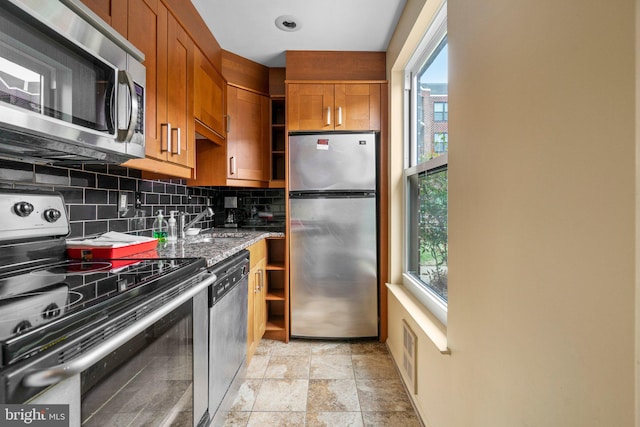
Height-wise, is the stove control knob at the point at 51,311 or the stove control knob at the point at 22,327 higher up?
the stove control knob at the point at 51,311

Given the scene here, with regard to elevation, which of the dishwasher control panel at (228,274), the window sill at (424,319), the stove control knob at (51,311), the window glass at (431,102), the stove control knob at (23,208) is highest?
the window glass at (431,102)

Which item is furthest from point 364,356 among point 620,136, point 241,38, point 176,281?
point 241,38

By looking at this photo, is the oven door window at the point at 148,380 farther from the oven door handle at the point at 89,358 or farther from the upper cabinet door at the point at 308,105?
the upper cabinet door at the point at 308,105

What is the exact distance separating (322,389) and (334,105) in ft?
6.91

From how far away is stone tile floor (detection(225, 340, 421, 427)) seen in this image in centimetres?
160

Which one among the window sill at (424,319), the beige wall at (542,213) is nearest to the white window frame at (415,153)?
the window sill at (424,319)

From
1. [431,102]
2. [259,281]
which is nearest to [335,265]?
[259,281]

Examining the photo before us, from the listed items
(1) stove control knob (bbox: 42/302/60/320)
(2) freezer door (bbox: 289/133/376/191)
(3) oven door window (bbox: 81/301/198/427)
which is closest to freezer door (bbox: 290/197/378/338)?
(2) freezer door (bbox: 289/133/376/191)

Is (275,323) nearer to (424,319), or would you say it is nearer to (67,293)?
(424,319)

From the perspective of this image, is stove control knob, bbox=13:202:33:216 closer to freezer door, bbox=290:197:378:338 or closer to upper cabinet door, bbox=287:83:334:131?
freezer door, bbox=290:197:378:338

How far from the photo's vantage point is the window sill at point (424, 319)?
133 cm

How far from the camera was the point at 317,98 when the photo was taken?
96.7 inches

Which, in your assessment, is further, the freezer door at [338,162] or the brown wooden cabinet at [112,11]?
the freezer door at [338,162]

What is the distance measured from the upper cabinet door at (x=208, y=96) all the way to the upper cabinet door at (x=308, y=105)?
54 cm
